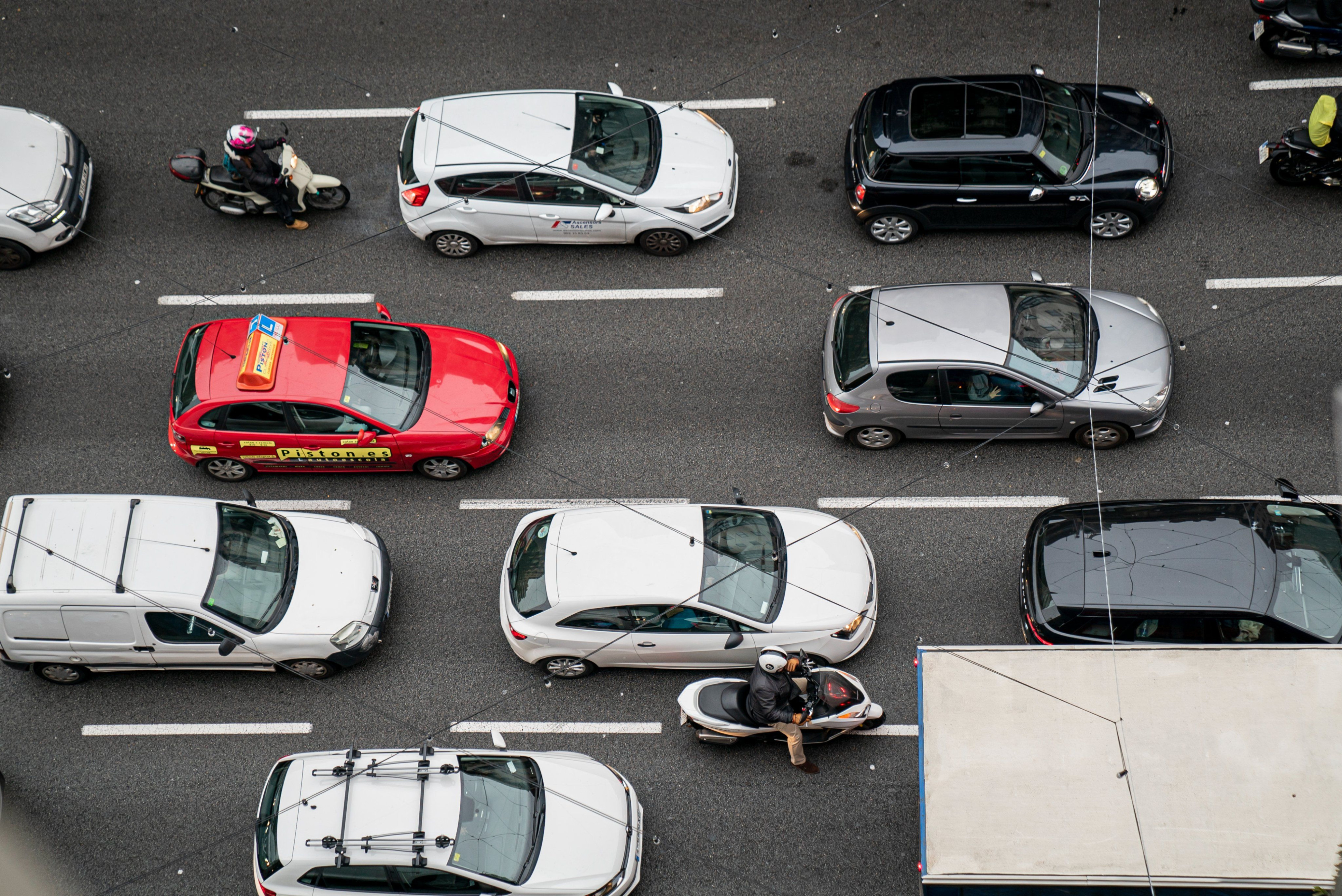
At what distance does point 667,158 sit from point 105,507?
24.0 feet

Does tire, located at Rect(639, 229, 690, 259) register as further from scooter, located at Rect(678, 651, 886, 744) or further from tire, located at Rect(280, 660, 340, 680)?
tire, located at Rect(280, 660, 340, 680)

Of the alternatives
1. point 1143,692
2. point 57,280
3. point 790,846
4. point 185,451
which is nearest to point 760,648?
point 790,846

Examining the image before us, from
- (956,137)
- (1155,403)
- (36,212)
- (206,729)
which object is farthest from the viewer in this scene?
(36,212)

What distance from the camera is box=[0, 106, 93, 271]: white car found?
1280 cm

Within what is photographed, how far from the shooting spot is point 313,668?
430 inches

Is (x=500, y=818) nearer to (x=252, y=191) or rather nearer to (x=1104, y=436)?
(x=1104, y=436)

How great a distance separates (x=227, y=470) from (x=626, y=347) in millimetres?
4821

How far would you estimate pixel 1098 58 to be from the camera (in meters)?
13.6

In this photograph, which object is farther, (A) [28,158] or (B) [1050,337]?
(A) [28,158]

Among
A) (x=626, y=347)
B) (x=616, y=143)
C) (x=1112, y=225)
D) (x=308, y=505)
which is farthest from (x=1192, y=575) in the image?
(x=308, y=505)

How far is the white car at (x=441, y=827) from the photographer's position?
9.06m

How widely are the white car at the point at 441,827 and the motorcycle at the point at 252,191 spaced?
7.05 metres

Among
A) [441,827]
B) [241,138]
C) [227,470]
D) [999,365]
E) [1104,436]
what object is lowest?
[441,827]

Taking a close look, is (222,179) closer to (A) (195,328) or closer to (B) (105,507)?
(A) (195,328)
